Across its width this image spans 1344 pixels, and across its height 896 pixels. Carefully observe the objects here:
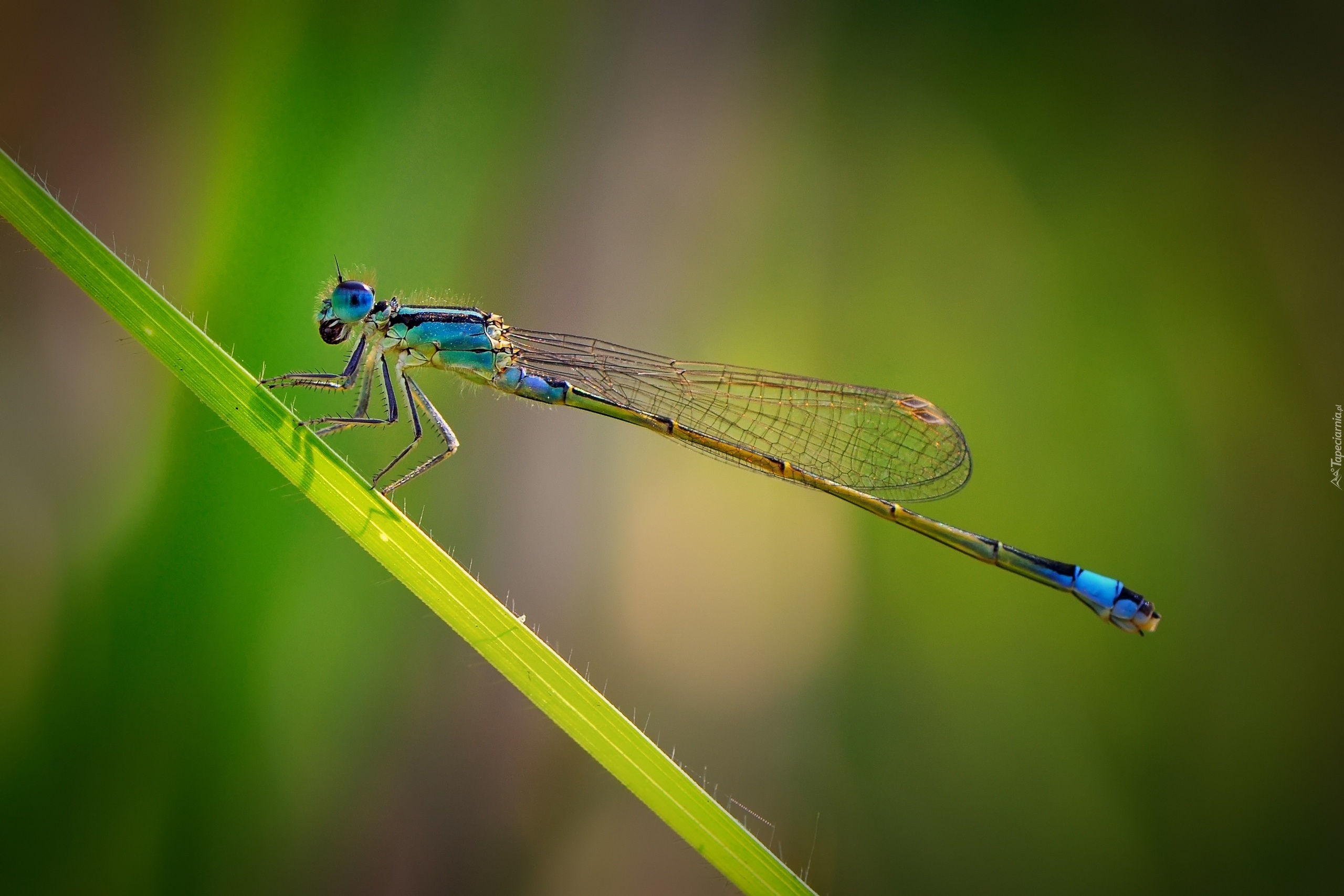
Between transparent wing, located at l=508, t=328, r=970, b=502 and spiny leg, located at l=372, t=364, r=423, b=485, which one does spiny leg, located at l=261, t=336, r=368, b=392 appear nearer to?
spiny leg, located at l=372, t=364, r=423, b=485

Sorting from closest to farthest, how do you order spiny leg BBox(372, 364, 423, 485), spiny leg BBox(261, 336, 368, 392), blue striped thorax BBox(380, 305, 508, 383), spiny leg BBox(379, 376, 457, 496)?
1. spiny leg BBox(261, 336, 368, 392)
2. spiny leg BBox(379, 376, 457, 496)
3. spiny leg BBox(372, 364, 423, 485)
4. blue striped thorax BBox(380, 305, 508, 383)

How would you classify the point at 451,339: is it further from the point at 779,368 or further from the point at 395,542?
the point at 779,368

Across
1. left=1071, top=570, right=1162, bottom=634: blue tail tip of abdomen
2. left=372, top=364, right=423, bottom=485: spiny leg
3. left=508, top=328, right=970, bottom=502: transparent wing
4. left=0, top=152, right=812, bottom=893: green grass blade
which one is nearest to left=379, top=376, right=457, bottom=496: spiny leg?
left=372, top=364, right=423, bottom=485: spiny leg

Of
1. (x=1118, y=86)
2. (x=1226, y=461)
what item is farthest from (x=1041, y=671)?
(x=1118, y=86)

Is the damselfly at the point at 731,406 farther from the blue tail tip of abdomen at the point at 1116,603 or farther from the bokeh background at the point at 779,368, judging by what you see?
the bokeh background at the point at 779,368

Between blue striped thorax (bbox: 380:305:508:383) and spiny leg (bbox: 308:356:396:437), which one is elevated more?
blue striped thorax (bbox: 380:305:508:383)

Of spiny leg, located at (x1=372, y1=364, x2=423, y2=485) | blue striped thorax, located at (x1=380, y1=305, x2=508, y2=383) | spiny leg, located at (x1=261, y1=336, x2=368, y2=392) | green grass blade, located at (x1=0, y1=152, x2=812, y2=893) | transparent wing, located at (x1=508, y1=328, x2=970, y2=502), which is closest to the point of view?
green grass blade, located at (x1=0, y1=152, x2=812, y2=893)

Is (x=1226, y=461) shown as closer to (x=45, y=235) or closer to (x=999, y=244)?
Result: (x=999, y=244)

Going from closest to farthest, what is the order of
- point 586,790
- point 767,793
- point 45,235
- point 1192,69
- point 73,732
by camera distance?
point 45,235 < point 73,732 < point 586,790 < point 767,793 < point 1192,69
